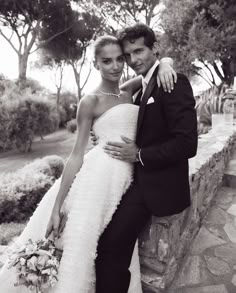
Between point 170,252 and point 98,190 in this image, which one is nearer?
point 98,190

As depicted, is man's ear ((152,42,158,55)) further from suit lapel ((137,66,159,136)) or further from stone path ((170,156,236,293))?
stone path ((170,156,236,293))

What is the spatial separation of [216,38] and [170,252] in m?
14.5

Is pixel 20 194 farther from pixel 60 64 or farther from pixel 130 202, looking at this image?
pixel 60 64

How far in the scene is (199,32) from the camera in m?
14.3

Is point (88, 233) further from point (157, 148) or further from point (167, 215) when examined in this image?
point (157, 148)

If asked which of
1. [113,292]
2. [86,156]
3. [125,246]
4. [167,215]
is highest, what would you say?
[86,156]

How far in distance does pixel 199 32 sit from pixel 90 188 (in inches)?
560

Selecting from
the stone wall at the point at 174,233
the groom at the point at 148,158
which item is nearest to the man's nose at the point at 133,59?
the groom at the point at 148,158

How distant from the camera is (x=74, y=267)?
6.10 ft

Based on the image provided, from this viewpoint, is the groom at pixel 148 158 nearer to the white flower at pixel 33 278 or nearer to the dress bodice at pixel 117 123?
the dress bodice at pixel 117 123

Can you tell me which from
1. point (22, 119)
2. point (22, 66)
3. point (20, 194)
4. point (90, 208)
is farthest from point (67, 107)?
point (90, 208)

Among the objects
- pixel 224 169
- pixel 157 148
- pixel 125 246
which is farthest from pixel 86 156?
pixel 224 169

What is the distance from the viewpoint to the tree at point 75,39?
2181 cm

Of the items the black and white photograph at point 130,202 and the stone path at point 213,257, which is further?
the stone path at point 213,257
